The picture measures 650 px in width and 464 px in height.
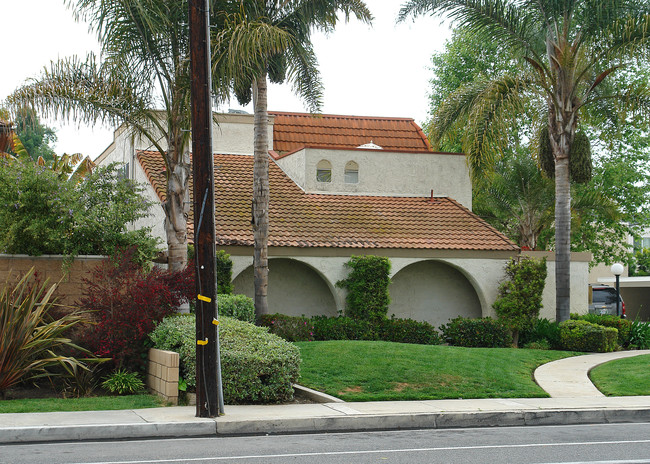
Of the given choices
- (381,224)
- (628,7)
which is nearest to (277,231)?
(381,224)

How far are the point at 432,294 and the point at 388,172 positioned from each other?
14.6ft

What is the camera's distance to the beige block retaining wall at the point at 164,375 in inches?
495

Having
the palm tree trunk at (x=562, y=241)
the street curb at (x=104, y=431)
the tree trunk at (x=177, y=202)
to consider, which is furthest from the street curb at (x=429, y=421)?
the palm tree trunk at (x=562, y=241)

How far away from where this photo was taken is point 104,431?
10.3 m

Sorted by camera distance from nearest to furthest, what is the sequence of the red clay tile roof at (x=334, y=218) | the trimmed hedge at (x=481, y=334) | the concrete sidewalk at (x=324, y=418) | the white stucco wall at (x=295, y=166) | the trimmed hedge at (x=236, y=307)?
the concrete sidewalk at (x=324, y=418) → the trimmed hedge at (x=236, y=307) → the trimmed hedge at (x=481, y=334) → the red clay tile roof at (x=334, y=218) → the white stucco wall at (x=295, y=166)

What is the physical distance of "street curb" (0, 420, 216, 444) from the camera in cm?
993

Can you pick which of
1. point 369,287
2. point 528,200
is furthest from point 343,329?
point 528,200

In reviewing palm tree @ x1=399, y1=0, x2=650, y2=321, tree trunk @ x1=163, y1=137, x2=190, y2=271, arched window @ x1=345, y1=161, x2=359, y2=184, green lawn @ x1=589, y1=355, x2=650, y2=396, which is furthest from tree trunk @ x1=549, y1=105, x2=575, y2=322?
tree trunk @ x1=163, y1=137, x2=190, y2=271

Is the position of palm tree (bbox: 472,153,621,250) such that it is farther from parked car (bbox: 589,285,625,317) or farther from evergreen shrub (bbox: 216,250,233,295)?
evergreen shrub (bbox: 216,250,233,295)

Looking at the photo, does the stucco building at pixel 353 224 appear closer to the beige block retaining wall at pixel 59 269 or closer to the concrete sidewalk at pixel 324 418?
the beige block retaining wall at pixel 59 269

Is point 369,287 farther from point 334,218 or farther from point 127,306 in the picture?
point 127,306

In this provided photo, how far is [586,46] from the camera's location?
21.9 m

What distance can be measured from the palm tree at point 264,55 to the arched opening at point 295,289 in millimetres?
3262

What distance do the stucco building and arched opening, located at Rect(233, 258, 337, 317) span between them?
1.2 inches
